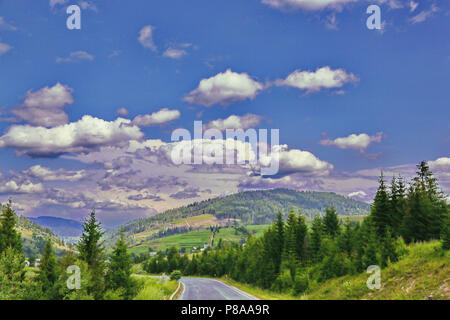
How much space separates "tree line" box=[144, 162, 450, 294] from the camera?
120 ft

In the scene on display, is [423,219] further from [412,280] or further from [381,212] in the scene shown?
[412,280]

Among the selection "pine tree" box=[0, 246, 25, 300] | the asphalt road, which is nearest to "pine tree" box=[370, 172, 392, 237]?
the asphalt road

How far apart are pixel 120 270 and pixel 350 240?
3282cm

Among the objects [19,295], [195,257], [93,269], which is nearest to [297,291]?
[93,269]

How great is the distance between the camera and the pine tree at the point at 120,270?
29.3 m

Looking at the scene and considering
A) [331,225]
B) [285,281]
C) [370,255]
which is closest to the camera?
[370,255]

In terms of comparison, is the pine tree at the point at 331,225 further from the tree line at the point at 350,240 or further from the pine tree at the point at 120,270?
the pine tree at the point at 120,270

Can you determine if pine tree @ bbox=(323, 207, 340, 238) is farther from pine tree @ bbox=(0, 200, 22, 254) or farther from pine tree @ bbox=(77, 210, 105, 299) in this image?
pine tree @ bbox=(0, 200, 22, 254)

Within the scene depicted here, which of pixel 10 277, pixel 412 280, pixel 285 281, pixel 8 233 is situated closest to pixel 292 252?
pixel 285 281

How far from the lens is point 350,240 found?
155 feet

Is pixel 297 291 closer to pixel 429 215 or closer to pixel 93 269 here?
pixel 429 215

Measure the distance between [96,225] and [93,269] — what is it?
472 cm

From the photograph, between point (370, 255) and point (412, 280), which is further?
point (370, 255)
